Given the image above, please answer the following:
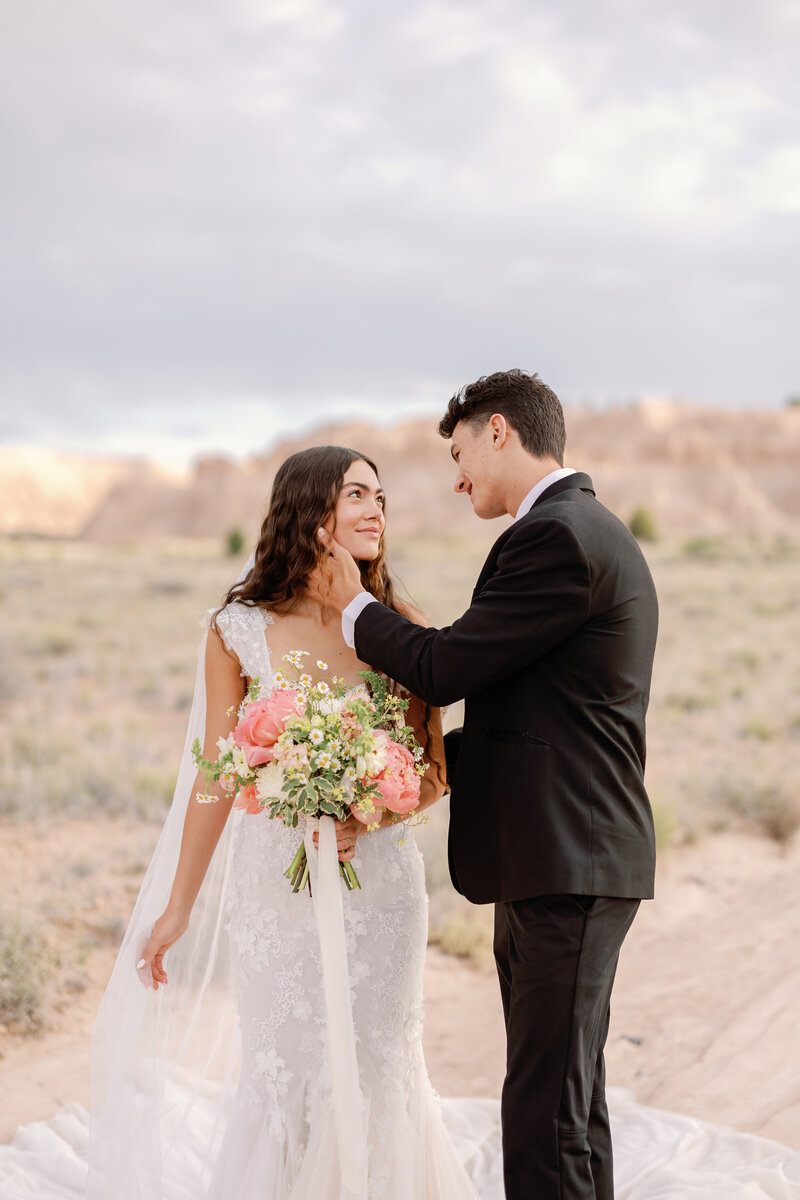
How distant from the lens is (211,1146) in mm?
3533

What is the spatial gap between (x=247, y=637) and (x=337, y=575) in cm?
42

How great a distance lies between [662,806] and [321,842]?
6343 mm

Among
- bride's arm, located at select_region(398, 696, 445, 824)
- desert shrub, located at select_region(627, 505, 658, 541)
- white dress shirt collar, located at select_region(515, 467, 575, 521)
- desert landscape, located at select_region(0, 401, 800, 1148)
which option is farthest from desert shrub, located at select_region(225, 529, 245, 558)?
white dress shirt collar, located at select_region(515, 467, 575, 521)

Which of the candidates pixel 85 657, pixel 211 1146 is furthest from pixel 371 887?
pixel 85 657

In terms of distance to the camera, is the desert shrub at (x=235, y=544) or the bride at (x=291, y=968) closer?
the bride at (x=291, y=968)

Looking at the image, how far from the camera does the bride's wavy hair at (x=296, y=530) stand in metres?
3.07

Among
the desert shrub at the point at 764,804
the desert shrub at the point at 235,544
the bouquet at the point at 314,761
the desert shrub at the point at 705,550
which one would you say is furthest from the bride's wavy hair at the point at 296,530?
the desert shrub at the point at 235,544

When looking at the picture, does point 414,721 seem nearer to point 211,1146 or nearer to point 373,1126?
point 373,1126

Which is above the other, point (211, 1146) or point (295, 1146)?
point (295, 1146)

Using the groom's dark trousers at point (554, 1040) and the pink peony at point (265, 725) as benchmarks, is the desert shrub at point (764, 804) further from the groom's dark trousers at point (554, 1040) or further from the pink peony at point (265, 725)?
the pink peony at point (265, 725)

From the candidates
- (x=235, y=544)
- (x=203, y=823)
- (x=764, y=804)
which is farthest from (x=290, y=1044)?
(x=235, y=544)

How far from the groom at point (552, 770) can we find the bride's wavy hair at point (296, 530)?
17.2 inches

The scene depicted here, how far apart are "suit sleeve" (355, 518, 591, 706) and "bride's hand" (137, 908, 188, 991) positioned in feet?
3.96

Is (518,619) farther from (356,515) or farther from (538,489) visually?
(356,515)
